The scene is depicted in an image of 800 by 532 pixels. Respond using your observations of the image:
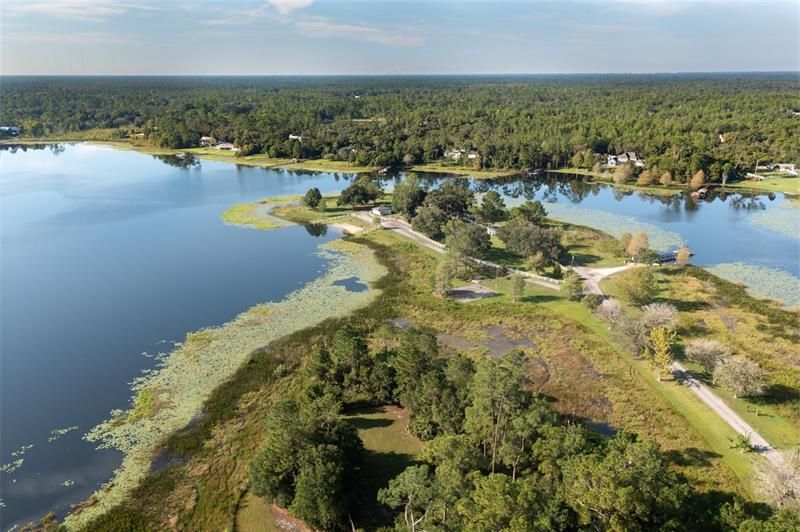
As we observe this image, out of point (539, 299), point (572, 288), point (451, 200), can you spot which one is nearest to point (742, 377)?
point (572, 288)

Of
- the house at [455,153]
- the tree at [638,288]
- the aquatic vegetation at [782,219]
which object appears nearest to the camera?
the tree at [638,288]

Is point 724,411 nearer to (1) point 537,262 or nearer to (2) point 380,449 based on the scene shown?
(2) point 380,449

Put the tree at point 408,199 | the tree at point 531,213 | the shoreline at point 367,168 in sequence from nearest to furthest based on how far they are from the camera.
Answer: the tree at point 531,213 < the tree at point 408,199 < the shoreline at point 367,168

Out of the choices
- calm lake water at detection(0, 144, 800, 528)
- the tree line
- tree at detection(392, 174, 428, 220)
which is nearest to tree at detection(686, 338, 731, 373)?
the tree line

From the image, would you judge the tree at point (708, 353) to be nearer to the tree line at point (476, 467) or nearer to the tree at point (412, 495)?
the tree line at point (476, 467)

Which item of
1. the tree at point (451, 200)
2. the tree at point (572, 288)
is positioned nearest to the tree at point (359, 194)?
the tree at point (451, 200)

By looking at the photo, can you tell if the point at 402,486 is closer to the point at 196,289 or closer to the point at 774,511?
the point at 774,511

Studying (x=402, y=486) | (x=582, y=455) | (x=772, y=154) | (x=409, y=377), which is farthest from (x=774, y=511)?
(x=772, y=154)
